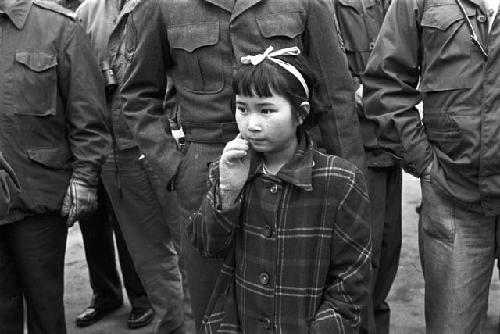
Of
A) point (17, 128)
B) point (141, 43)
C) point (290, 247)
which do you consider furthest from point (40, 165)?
point (290, 247)

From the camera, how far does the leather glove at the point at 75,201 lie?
3.44 meters

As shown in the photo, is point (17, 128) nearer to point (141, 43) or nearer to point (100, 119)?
point (100, 119)

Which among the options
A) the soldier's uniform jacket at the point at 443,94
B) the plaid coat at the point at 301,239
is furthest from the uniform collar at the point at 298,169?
the soldier's uniform jacket at the point at 443,94

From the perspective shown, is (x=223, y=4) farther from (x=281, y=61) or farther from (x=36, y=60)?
(x=36, y=60)

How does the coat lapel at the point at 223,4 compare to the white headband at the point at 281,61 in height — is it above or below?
above

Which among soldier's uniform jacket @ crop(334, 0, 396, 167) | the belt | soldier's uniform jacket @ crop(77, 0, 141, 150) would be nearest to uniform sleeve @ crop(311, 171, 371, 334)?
the belt

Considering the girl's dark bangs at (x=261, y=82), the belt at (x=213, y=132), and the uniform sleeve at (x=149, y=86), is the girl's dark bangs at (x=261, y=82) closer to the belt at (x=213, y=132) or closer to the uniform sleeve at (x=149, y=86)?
the belt at (x=213, y=132)

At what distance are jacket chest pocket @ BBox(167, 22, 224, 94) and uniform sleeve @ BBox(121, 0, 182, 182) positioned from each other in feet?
0.26

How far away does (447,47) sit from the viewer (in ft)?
9.90

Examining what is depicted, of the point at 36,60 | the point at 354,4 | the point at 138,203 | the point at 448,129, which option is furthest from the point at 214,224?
the point at 354,4

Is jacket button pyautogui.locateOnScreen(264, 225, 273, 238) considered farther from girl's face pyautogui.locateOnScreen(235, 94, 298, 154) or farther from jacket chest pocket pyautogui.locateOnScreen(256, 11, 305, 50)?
jacket chest pocket pyautogui.locateOnScreen(256, 11, 305, 50)

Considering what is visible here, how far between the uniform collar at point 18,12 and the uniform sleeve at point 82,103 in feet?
0.64

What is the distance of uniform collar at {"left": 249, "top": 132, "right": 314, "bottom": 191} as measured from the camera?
244 cm

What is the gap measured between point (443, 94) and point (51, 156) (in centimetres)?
169
